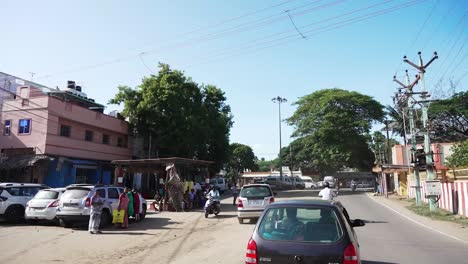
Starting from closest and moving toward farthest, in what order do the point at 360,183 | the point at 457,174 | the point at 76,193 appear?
the point at 76,193
the point at 457,174
the point at 360,183

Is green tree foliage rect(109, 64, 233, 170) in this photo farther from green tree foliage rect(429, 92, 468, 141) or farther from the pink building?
green tree foliage rect(429, 92, 468, 141)

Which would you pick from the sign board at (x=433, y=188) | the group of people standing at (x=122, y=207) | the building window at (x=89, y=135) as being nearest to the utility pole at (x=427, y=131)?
the sign board at (x=433, y=188)

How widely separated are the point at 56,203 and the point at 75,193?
132 centimetres

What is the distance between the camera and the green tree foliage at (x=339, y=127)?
47.5 meters

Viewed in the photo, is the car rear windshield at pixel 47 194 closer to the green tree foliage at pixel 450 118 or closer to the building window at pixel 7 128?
the building window at pixel 7 128

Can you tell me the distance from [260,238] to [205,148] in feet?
107

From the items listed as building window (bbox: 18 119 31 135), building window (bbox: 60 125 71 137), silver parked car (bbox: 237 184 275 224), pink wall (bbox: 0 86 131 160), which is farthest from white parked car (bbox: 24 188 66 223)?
building window (bbox: 60 125 71 137)

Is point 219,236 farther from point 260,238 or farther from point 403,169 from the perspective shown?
point 403,169

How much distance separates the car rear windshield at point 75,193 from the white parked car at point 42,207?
3.28ft

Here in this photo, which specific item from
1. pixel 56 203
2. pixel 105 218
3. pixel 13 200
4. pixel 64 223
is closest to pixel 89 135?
pixel 13 200

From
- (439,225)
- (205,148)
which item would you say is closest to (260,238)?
(439,225)

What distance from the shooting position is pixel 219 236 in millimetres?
12859

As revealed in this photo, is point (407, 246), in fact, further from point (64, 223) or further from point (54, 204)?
point (54, 204)

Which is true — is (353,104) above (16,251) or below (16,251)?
above
